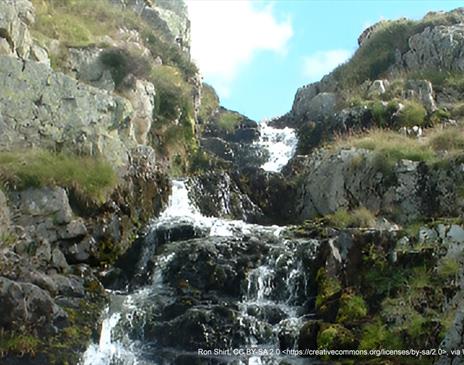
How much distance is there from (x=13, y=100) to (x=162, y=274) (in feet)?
20.4

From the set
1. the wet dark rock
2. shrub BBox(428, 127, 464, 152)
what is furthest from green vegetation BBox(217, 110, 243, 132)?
shrub BBox(428, 127, 464, 152)

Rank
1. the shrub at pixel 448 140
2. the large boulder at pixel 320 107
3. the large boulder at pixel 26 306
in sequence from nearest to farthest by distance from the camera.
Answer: the large boulder at pixel 26 306
the shrub at pixel 448 140
the large boulder at pixel 320 107

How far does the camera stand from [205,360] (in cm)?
1138

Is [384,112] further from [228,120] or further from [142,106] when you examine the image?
[228,120]

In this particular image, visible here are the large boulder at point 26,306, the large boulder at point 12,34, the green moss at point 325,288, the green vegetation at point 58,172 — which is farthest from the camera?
the large boulder at point 12,34

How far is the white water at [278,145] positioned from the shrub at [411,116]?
5250 mm

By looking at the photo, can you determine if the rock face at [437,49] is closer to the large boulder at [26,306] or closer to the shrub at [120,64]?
the shrub at [120,64]

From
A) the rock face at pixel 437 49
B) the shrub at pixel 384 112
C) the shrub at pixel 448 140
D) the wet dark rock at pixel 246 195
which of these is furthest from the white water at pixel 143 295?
the rock face at pixel 437 49

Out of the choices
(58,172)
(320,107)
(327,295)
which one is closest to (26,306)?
(58,172)

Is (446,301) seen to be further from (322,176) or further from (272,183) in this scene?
(272,183)

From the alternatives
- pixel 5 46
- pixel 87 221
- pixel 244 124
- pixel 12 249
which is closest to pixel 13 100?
pixel 5 46

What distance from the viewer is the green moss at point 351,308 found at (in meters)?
11.9

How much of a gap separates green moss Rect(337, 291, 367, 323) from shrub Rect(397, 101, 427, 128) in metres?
10.8

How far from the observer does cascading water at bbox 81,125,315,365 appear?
1183 cm
